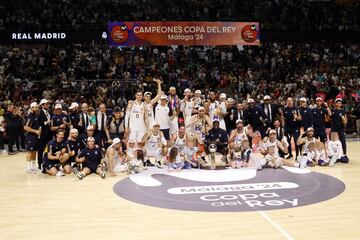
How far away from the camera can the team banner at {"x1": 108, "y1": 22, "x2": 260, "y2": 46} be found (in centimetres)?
1984

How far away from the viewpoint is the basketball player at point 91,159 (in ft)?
34.1

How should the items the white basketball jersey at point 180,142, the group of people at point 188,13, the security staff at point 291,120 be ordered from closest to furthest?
1. the white basketball jersey at point 180,142
2. the security staff at point 291,120
3. the group of people at point 188,13

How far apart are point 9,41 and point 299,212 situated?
17.9 metres

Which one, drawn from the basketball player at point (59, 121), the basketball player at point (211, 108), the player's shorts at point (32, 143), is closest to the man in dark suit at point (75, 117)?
the basketball player at point (59, 121)

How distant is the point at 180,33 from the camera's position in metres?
20.4

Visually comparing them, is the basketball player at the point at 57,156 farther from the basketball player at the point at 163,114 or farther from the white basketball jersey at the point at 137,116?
the basketball player at the point at 163,114

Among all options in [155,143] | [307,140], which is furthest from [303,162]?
[155,143]

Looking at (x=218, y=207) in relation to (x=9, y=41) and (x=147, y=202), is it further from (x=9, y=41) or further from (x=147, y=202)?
(x=9, y=41)

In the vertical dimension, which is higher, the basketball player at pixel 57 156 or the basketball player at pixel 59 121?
the basketball player at pixel 59 121

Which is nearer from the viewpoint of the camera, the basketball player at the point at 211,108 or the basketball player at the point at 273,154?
the basketball player at the point at 273,154

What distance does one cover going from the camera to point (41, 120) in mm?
10906

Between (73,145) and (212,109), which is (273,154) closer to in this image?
(212,109)

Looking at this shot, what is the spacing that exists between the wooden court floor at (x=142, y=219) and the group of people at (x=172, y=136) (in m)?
1.54

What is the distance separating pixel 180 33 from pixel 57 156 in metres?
11.2
